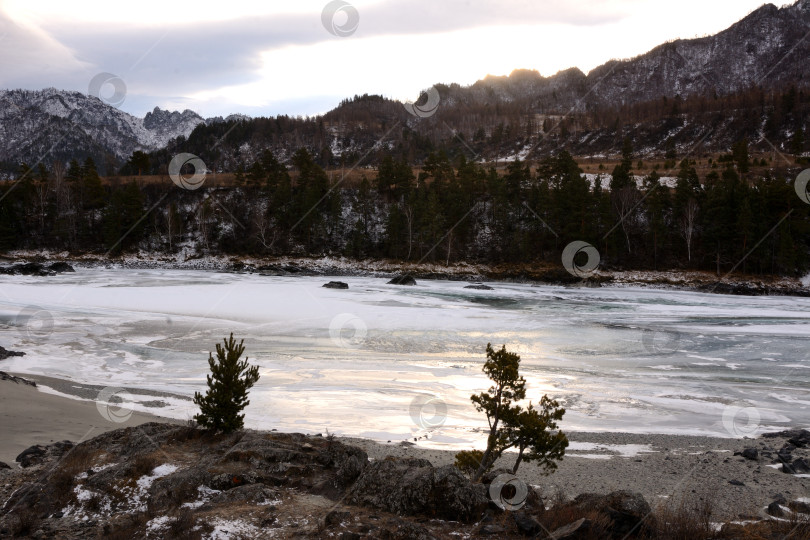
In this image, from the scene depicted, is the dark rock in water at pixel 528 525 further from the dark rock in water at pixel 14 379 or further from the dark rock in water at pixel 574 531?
the dark rock in water at pixel 14 379

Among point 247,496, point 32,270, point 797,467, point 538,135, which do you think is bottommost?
point 797,467

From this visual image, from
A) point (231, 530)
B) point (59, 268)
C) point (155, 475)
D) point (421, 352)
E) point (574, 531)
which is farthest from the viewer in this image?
point (59, 268)

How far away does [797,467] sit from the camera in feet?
33.9

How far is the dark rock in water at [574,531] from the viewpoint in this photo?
21.2 feet

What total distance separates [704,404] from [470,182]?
6013cm

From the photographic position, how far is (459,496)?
7477 millimetres

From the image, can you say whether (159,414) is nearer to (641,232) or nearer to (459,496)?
(459,496)

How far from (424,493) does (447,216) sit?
2534 inches

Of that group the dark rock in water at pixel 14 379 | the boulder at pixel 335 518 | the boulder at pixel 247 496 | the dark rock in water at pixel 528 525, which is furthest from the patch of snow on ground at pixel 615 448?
the dark rock in water at pixel 14 379

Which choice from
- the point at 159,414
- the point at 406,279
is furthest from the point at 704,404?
the point at 406,279

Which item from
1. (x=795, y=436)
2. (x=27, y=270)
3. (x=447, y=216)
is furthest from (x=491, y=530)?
(x=447, y=216)

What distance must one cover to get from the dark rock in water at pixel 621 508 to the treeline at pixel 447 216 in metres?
57.0

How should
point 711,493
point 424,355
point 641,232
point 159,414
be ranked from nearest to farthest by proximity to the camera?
point 711,493 → point 159,414 → point 424,355 → point 641,232

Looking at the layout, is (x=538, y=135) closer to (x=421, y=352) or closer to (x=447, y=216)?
(x=447, y=216)
